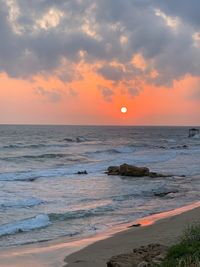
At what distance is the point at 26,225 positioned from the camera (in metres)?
14.2

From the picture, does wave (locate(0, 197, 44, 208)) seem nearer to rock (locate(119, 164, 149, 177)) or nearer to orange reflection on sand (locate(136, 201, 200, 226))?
orange reflection on sand (locate(136, 201, 200, 226))

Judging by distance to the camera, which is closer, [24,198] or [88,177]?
[24,198]

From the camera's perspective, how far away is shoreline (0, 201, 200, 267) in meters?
9.94

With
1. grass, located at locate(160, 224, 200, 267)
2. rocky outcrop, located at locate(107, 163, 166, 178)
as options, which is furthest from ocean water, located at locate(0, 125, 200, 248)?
grass, located at locate(160, 224, 200, 267)

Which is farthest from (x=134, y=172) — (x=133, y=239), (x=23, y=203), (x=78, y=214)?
(x=133, y=239)

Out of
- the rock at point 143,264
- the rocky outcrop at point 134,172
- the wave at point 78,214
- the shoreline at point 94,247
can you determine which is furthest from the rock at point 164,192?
the rock at point 143,264

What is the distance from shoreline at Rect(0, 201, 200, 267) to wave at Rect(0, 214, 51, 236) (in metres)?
1.78

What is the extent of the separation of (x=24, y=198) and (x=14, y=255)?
9.49 m

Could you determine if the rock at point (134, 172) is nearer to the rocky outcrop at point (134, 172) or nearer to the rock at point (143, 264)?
the rocky outcrop at point (134, 172)

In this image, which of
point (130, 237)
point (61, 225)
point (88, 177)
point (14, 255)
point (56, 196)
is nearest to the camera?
point (14, 255)

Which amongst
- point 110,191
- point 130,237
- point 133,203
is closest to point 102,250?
point 130,237

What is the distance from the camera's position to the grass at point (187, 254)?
21.7ft

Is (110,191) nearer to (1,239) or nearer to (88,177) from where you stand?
(88,177)

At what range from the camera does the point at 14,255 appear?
34.8 feet
